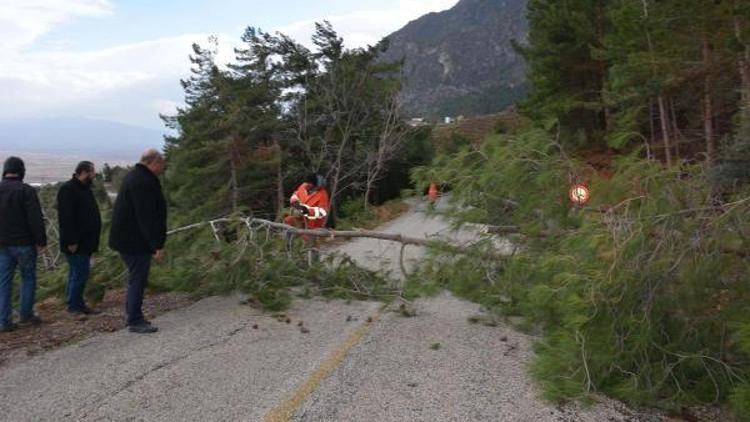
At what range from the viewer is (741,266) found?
383 centimetres

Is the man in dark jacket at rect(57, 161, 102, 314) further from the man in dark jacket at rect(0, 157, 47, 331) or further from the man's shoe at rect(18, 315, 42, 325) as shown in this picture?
the man's shoe at rect(18, 315, 42, 325)

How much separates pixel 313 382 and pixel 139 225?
259cm

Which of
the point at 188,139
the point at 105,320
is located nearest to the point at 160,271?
the point at 105,320

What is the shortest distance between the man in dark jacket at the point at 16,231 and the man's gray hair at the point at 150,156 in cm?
118

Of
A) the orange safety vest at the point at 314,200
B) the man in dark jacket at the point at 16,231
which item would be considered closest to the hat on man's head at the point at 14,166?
the man in dark jacket at the point at 16,231

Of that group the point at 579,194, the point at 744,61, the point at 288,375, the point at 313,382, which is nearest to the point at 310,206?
the point at 579,194

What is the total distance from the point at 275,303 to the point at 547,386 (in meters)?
3.38

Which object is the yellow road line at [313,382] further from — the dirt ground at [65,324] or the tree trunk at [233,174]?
the tree trunk at [233,174]

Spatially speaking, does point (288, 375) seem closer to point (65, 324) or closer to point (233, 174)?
point (65, 324)

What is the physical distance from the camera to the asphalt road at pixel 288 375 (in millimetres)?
3668

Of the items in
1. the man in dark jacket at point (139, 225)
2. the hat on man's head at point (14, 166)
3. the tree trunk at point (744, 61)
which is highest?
the tree trunk at point (744, 61)

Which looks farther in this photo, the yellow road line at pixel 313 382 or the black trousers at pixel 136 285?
the black trousers at pixel 136 285

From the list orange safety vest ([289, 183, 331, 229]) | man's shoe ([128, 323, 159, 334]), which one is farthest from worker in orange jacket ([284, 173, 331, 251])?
man's shoe ([128, 323, 159, 334])

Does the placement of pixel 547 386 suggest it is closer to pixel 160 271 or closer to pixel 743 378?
pixel 743 378
